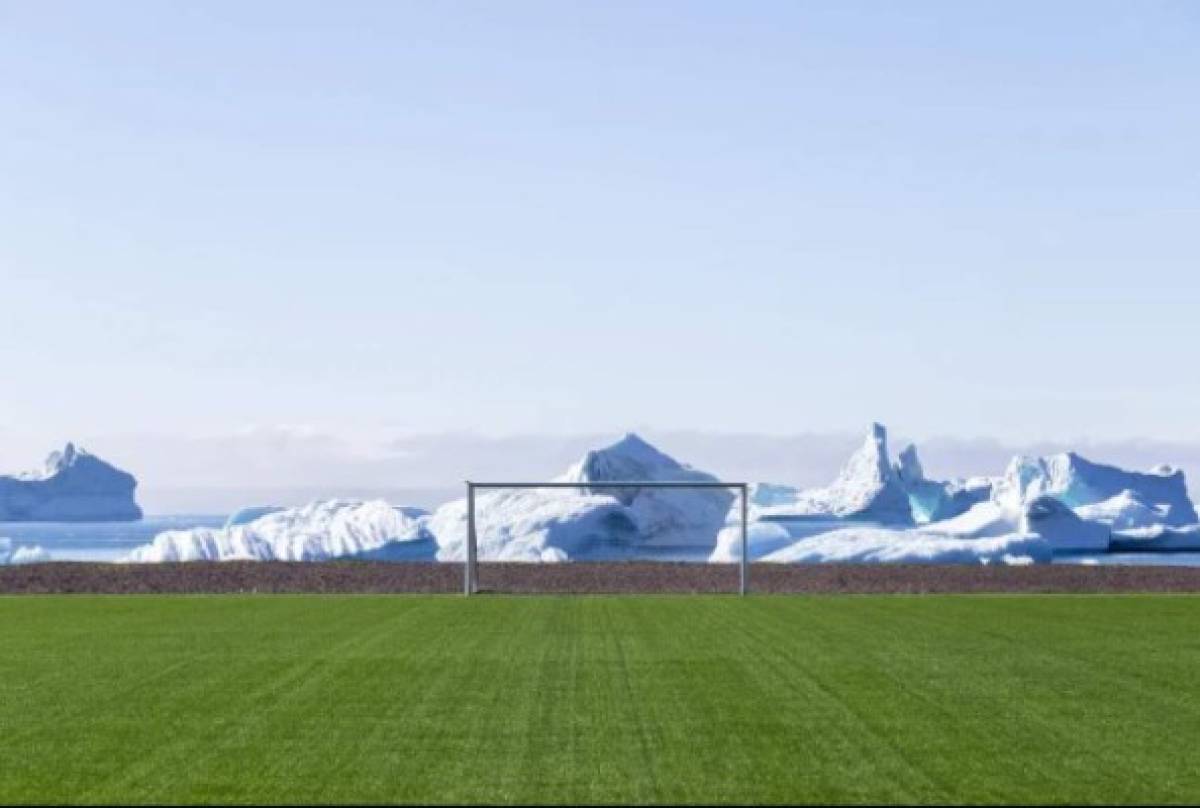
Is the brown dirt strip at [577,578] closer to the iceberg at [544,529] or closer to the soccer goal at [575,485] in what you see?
the soccer goal at [575,485]

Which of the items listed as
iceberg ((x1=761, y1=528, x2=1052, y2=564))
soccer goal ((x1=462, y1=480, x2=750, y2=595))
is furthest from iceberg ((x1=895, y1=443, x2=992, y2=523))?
soccer goal ((x1=462, y1=480, x2=750, y2=595))

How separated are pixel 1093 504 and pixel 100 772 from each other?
1786 inches

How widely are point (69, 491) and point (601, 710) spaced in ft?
211

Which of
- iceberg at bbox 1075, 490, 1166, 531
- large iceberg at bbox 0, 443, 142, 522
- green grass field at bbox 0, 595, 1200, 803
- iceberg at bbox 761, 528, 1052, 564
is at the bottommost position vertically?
green grass field at bbox 0, 595, 1200, 803

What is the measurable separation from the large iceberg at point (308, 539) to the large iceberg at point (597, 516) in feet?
3.47

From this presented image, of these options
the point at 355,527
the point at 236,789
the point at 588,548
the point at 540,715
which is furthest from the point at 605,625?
the point at 355,527

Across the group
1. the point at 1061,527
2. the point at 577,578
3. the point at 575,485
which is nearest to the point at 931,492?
the point at 1061,527

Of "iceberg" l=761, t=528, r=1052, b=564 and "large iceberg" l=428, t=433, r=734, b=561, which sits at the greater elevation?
"large iceberg" l=428, t=433, r=734, b=561

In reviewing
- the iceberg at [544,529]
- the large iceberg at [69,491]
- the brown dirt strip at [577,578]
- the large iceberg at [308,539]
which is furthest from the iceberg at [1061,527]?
the large iceberg at [69,491]

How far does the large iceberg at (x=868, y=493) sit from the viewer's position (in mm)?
47562

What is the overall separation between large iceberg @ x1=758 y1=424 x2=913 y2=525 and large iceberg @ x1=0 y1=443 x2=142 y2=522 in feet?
102

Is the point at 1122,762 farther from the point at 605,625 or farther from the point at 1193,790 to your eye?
the point at 605,625

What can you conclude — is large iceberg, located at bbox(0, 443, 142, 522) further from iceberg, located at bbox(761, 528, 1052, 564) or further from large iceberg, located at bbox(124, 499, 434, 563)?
iceberg, located at bbox(761, 528, 1052, 564)

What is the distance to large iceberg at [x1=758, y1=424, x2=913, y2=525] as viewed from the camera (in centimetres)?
4756
